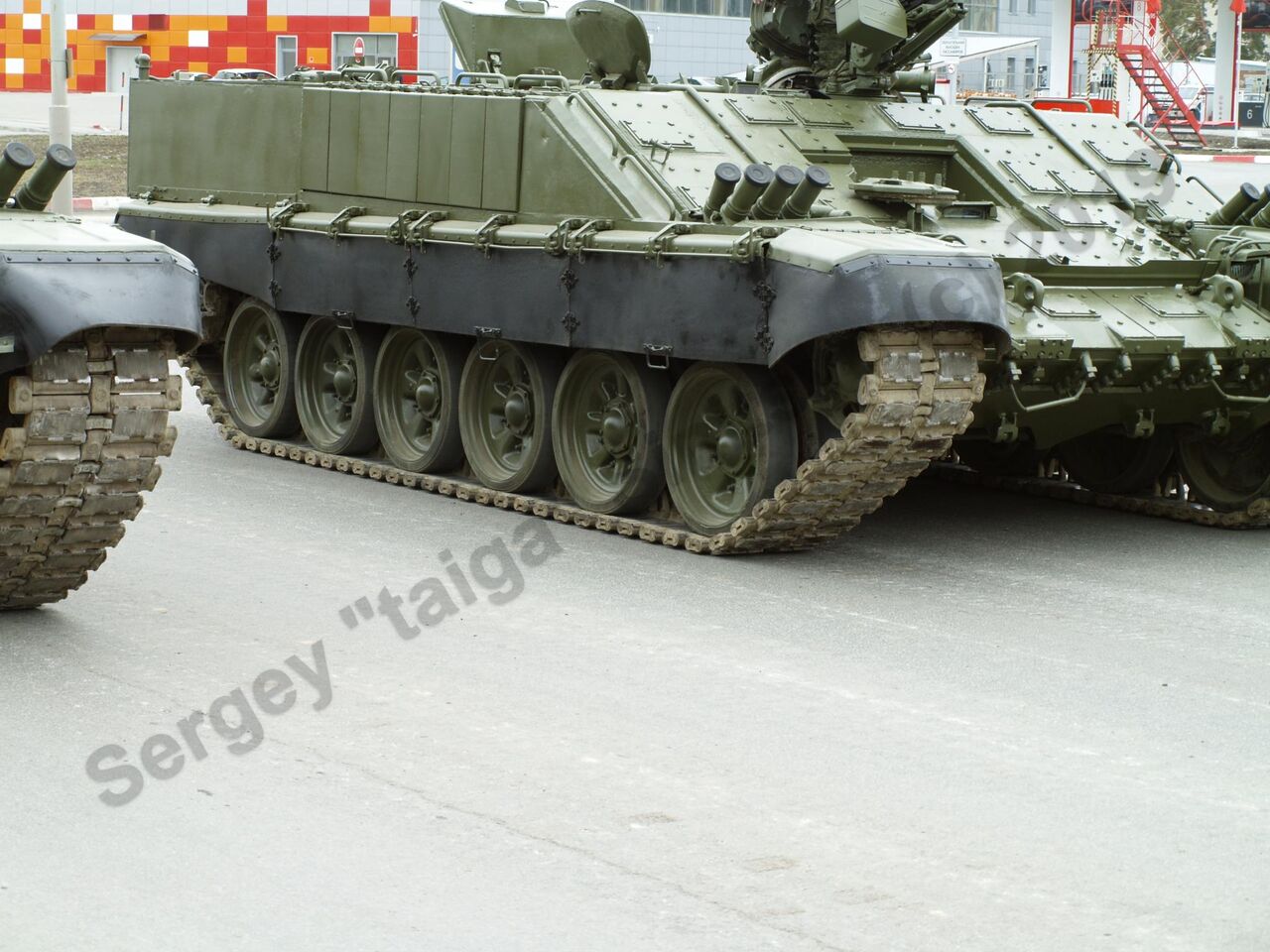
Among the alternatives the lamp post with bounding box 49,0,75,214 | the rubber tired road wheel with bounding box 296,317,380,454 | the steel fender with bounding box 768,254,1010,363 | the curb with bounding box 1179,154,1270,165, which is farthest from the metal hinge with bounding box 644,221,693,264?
the curb with bounding box 1179,154,1270,165

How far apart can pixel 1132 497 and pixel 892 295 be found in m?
3.43

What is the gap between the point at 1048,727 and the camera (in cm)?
724

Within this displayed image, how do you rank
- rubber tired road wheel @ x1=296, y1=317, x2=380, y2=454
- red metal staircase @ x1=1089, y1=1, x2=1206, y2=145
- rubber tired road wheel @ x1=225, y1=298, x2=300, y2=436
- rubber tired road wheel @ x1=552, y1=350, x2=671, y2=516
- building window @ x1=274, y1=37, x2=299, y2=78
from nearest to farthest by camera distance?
rubber tired road wheel @ x1=552, y1=350, x2=671, y2=516, rubber tired road wheel @ x1=296, y1=317, x2=380, y2=454, rubber tired road wheel @ x1=225, y1=298, x2=300, y2=436, red metal staircase @ x1=1089, y1=1, x2=1206, y2=145, building window @ x1=274, y1=37, x2=299, y2=78

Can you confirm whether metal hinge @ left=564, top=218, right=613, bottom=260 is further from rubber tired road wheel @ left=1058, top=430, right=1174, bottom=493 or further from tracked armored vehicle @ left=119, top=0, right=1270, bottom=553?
rubber tired road wheel @ left=1058, top=430, right=1174, bottom=493

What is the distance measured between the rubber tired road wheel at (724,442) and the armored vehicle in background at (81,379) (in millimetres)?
3096

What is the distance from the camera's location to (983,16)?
6750cm

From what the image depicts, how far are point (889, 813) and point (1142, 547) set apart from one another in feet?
16.9

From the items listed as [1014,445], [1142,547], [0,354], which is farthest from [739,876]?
[1014,445]

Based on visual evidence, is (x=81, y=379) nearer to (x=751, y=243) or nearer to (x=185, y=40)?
(x=751, y=243)

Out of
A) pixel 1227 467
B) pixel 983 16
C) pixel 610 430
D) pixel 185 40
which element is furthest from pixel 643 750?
pixel 983 16

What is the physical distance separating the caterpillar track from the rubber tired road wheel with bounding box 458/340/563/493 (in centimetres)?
99

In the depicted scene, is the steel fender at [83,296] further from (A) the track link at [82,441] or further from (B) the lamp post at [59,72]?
(B) the lamp post at [59,72]

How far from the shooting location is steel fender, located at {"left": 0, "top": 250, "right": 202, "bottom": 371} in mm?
7648

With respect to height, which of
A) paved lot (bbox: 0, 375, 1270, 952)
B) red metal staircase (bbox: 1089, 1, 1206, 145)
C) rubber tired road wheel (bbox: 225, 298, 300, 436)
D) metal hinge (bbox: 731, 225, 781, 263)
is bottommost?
paved lot (bbox: 0, 375, 1270, 952)
